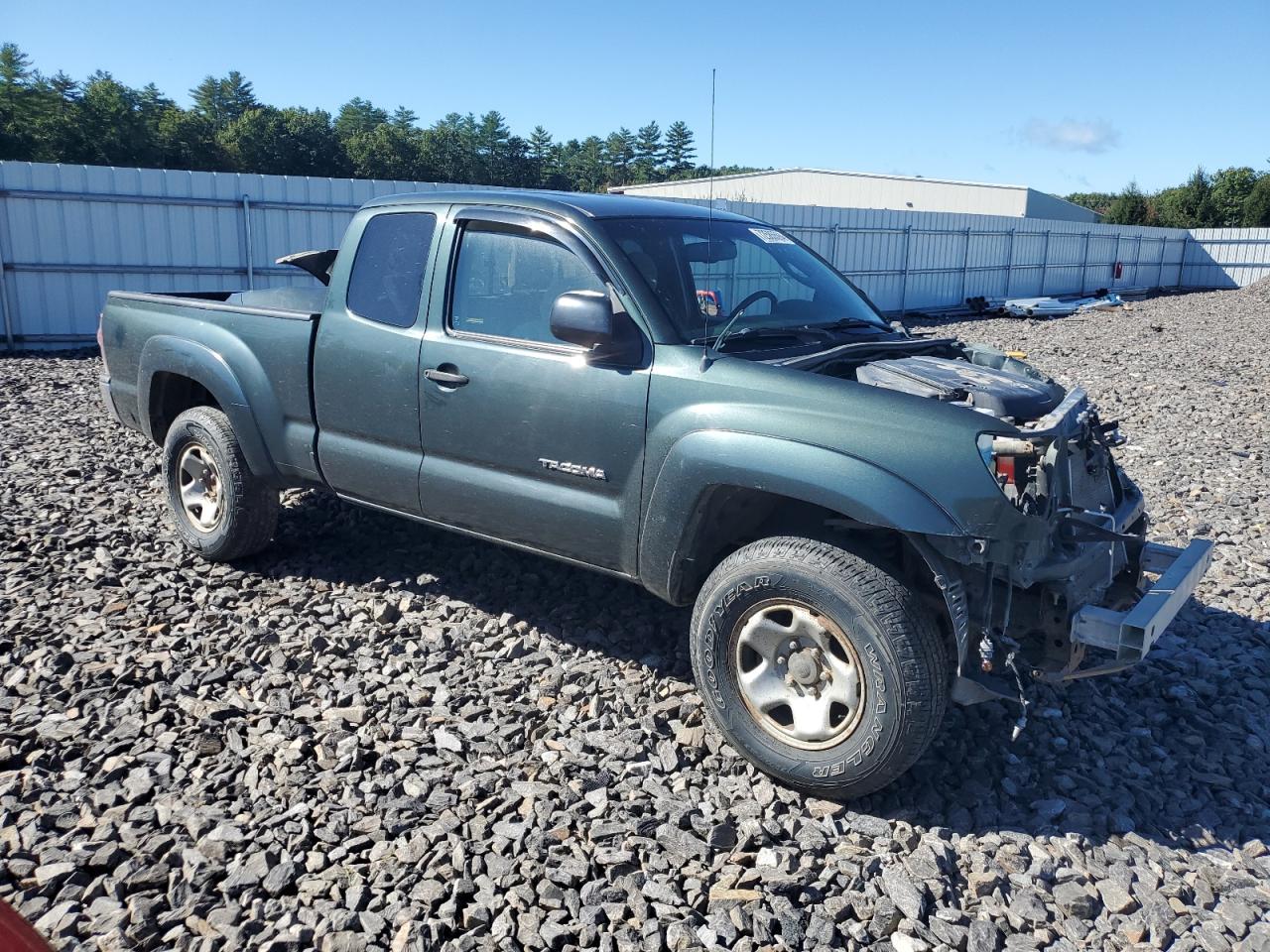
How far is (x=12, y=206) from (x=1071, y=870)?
48.9ft

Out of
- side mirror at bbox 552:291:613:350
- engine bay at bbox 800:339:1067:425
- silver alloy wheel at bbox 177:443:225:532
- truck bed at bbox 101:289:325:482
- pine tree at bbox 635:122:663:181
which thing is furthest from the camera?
pine tree at bbox 635:122:663:181

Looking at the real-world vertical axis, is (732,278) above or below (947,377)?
above

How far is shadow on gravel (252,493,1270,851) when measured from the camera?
3621mm

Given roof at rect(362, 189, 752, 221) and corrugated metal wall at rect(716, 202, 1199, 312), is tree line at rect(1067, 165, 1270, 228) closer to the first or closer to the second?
corrugated metal wall at rect(716, 202, 1199, 312)

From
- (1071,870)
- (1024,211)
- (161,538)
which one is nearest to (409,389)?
(161,538)

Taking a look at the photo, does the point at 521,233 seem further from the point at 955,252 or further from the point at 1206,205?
the point at 1206,205

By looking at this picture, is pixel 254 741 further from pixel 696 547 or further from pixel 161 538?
pixel 161 538

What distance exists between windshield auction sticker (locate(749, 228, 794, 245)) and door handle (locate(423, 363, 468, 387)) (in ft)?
5.22

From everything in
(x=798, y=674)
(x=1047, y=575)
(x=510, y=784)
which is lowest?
(x=510, y=784)

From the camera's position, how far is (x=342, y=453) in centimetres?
494

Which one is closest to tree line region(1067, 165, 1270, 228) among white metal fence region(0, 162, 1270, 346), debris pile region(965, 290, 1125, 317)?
debris pile region(965, 290, 1125, 317)

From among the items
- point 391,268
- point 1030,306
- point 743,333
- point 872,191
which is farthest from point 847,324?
point 872,191

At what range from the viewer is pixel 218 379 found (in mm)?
5348

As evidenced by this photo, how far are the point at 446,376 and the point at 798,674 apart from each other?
1991mm
